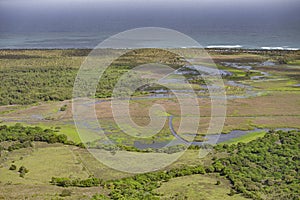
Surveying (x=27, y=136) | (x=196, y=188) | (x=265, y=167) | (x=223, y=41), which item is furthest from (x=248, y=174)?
(x=223, y=41)

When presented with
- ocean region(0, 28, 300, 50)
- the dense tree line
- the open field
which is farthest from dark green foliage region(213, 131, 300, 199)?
ocean region(0, 28, 300, 50)

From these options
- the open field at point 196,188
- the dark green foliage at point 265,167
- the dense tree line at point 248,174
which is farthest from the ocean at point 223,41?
the open field at point 196,188

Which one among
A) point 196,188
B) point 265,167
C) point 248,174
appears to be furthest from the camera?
point 265,167

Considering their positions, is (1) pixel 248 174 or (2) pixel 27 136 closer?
(1) pixel 248 174

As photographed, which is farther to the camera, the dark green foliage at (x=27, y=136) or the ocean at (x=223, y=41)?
the ocean at (x=223, y=41)

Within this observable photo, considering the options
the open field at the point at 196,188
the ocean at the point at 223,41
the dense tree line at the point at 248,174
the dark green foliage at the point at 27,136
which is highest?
the ocean at the point at 223,41

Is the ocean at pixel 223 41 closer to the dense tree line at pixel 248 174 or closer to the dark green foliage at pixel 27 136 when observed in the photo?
the dense tree line at pixel 248 174

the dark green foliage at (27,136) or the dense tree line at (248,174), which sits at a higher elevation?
the dark green foliage at (27,136)

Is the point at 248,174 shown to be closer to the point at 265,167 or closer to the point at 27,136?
the point at 265,167

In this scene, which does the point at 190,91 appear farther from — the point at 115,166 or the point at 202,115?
the point at 115,166

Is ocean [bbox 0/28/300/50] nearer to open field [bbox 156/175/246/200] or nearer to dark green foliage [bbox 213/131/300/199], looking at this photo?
dark green foliage [bbox 213/131/300/199]

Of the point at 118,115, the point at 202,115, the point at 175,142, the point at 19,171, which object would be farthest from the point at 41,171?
the point at 202,115
